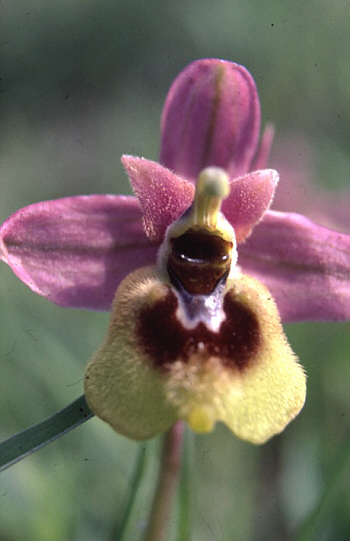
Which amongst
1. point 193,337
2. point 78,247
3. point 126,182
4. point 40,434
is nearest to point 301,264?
point 193,337

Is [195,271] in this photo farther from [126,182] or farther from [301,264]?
[126,182]

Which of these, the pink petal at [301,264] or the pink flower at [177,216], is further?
the pink petal at [301,264]

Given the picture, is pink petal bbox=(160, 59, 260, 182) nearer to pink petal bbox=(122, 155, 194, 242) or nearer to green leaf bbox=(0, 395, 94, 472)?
pink petal bbox=(122, 155, 194, 242)

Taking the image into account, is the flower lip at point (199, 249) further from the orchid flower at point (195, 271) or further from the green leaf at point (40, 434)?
the green leaf at point (40, 434)

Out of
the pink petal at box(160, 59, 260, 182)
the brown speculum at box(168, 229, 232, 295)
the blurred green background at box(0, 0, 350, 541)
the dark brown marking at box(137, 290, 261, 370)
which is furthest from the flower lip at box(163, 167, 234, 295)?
the blurred green background at box(0, 0, 350, 541)

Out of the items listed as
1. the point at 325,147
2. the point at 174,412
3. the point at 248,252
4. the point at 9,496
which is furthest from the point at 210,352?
the point at 325,147

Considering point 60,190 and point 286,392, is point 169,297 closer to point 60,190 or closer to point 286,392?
point 286,392

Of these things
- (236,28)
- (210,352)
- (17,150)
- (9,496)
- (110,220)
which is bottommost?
(9,496)

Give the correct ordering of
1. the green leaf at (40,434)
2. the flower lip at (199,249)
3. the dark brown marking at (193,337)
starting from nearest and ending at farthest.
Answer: the green leaf at (40,434) → the dark brown marking at (193,337) → the flower lip at (199,249)

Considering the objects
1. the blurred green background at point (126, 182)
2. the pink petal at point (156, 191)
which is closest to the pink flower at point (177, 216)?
the pink petal at point (156, 191)
